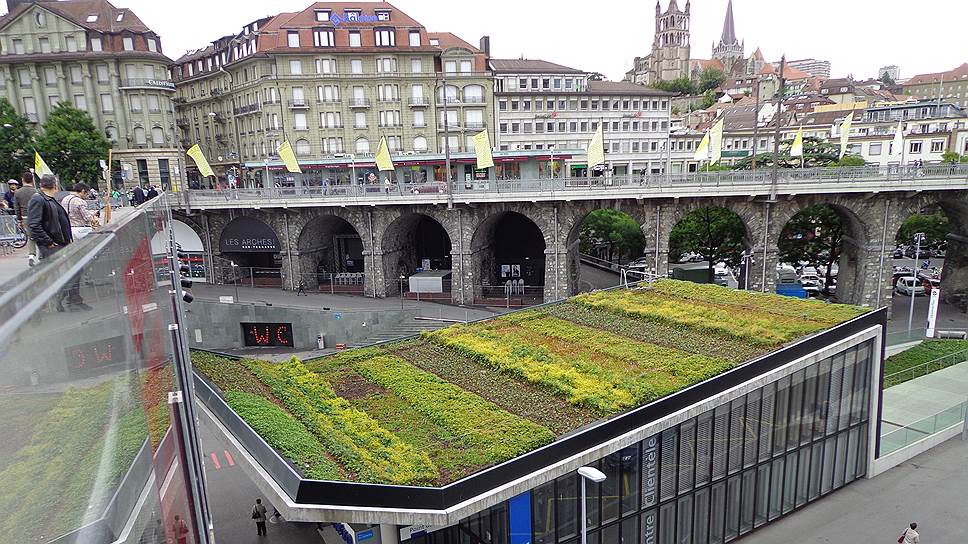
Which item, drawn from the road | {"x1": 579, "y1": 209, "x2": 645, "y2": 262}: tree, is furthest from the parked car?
the road

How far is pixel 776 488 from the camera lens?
1881cm

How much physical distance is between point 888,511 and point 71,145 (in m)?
56.1

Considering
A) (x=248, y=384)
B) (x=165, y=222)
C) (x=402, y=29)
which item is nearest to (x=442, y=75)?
(x=402, y=29)

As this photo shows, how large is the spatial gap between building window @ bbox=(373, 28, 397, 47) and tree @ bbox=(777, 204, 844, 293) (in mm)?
35772

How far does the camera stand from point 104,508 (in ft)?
9.37

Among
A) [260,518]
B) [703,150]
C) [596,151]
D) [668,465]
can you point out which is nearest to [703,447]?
[668,465]

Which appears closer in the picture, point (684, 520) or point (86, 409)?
point (86, 409)

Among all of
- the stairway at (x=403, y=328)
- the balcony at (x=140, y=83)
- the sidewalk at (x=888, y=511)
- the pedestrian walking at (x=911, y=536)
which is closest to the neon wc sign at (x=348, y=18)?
the balcony at (x=140, y=83)

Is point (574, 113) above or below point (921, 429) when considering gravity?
above

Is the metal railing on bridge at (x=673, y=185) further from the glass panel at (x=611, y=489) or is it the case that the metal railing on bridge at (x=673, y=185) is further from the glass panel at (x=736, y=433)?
the glass panel at (x=611, y=489)

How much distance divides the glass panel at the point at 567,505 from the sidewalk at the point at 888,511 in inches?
273

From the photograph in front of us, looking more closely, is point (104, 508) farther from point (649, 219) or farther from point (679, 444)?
point (649, 219)

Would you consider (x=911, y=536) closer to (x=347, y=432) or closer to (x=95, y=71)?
(x=347, y=432)

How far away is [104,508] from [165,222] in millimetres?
7736
